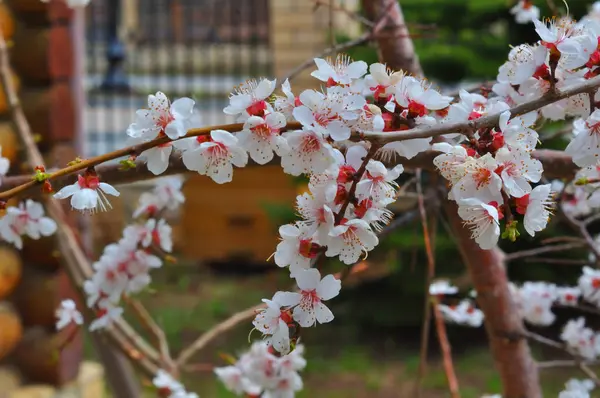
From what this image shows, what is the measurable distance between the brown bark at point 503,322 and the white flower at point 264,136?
634 mm

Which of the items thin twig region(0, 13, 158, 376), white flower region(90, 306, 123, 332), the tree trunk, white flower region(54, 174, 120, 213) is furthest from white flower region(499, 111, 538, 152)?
thin twig region(0, 13, 158, 376)

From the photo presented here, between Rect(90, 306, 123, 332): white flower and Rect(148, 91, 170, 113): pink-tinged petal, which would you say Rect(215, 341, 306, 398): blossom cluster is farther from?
Rect(148, 91, 170, 113): pink-tinged petal

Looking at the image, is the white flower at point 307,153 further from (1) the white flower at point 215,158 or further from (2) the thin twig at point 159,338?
(2) the thin twig at point 159,338

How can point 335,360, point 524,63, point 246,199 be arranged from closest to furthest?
1. point 524,63
2. point 335,360
3. point 246,199

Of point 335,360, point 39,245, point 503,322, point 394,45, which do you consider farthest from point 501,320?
point 335,360

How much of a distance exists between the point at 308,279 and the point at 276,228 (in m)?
4.10

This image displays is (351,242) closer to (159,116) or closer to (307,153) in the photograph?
(307,153)

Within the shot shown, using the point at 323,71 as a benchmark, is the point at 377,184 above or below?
below

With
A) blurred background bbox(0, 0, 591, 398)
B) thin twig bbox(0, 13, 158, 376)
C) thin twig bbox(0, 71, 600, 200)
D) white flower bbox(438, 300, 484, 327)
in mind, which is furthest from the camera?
blurred background bbox(0, 0, 591, 398)

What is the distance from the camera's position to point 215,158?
2.33 feet

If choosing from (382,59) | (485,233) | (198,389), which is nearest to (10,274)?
(198,389)

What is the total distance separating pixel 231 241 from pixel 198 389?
2299 millimetres

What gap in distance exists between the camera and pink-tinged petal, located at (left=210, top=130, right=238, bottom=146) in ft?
2.18

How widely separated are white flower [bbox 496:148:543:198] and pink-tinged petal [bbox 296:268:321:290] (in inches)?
8.0
